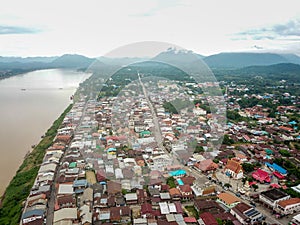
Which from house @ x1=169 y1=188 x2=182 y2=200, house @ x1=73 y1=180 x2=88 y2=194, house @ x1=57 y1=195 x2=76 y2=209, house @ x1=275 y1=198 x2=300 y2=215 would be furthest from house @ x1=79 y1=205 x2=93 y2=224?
house @ x1=275 y1=198 x2=300 y2=215

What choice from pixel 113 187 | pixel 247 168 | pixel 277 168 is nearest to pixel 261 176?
pixel 247 168

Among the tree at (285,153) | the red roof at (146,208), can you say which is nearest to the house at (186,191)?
the red roof at (146,208)

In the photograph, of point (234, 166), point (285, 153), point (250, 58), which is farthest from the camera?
point (250, 58)

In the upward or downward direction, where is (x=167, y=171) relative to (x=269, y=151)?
upward

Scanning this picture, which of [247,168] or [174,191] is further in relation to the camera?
[247,168]

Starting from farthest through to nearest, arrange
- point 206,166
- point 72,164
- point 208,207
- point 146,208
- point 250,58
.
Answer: point 250,58
point 72,164
point 206,166
point 208,207
point 146,208

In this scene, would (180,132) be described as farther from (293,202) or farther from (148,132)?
(293,202)

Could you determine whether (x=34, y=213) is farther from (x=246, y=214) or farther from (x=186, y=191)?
(x=246, y=214)
